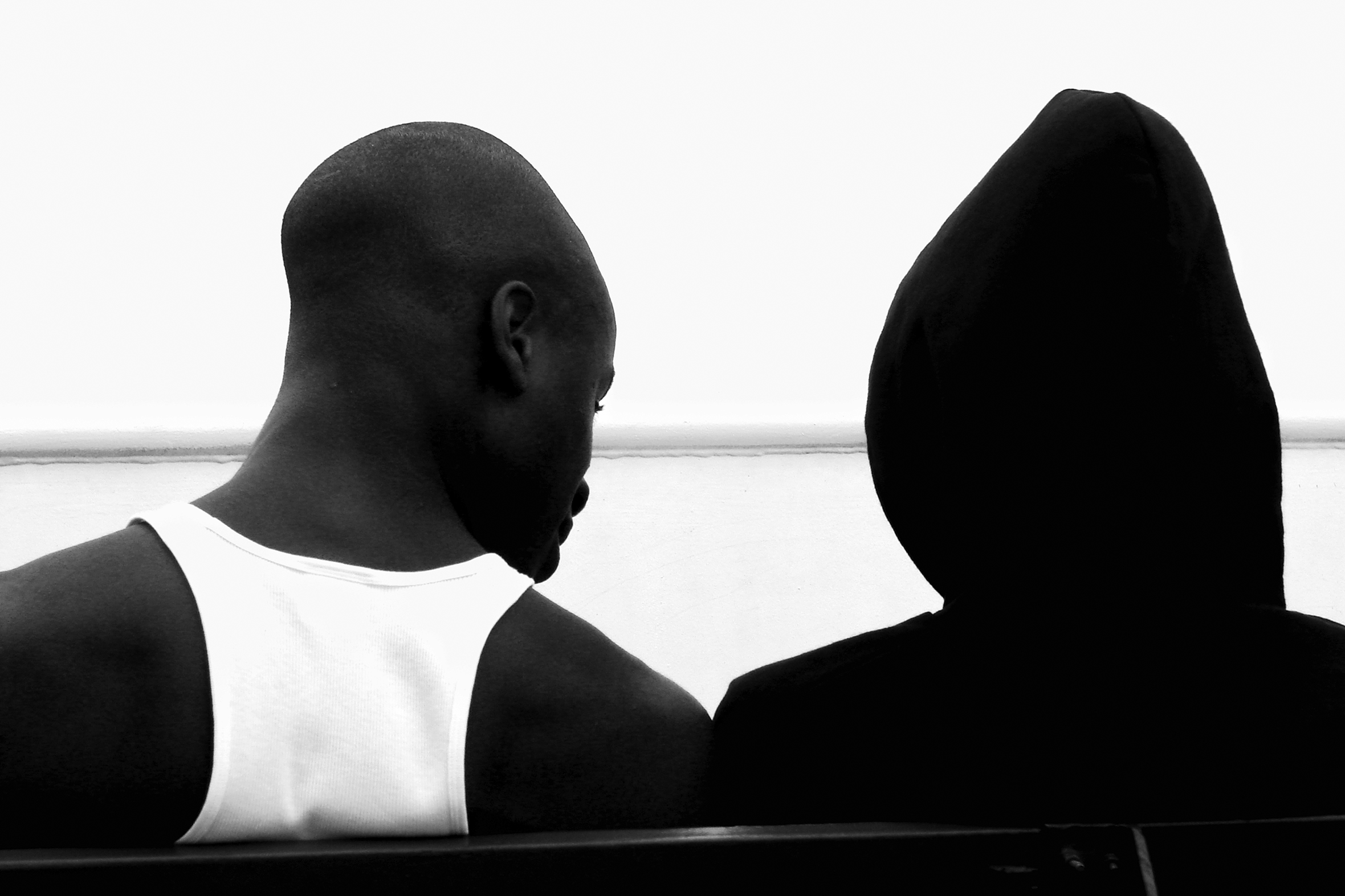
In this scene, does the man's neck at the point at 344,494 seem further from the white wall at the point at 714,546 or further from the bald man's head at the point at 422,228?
the white wall at the point at 714,546

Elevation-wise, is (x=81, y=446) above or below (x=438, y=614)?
below

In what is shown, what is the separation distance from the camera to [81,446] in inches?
72.9

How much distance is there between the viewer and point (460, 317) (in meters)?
0.92

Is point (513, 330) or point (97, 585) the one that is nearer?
point (97, 585)

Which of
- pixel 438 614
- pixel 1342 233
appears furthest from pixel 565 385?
pixel 1342 233

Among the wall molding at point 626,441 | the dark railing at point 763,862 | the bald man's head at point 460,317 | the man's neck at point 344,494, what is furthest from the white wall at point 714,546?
the dark railing at point 763,862

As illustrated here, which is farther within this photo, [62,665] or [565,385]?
[565,385]

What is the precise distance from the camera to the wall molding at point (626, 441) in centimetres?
185

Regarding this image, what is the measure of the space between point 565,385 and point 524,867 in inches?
18.9

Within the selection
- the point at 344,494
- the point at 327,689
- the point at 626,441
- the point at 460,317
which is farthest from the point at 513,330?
the point at 626,441

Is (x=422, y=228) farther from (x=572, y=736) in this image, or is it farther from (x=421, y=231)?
(x=572, y=736)

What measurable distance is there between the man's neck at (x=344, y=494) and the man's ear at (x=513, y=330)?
74mm

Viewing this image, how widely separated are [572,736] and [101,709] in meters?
0.25

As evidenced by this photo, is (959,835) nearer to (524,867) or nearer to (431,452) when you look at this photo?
(524,867)
